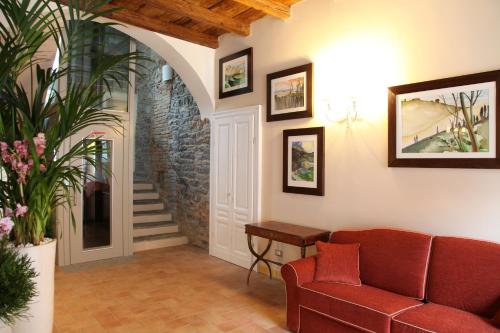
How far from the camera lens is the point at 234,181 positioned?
502 cm

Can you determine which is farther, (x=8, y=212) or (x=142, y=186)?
(x=142, y=186)

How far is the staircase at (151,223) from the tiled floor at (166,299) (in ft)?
2.73

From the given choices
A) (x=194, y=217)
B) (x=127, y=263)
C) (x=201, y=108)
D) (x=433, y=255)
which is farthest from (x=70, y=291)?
(x=433, y=255)

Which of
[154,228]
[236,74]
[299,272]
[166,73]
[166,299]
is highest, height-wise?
[166,73]

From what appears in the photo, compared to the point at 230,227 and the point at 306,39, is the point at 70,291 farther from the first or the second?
the point at 306,39

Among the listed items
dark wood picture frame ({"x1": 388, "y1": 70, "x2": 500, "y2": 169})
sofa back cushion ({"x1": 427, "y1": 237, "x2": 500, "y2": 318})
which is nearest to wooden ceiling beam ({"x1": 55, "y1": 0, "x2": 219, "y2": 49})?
dark wood picture frame ({"x1": 388, "y1": 70, "x2": 500, "y2": 169})

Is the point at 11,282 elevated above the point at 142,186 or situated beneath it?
situated beneath

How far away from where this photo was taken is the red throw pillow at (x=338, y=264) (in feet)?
9.77

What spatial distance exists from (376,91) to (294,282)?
1.98 metres

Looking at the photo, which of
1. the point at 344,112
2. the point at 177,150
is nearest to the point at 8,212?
the point at 344,112

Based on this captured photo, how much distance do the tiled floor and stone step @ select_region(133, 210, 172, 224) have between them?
4.36 feet

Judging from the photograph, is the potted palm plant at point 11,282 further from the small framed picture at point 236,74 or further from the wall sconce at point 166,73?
the wall sconce at point 166,73

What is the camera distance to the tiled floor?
3.14 m

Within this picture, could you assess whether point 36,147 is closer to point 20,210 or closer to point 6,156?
point 6,156
